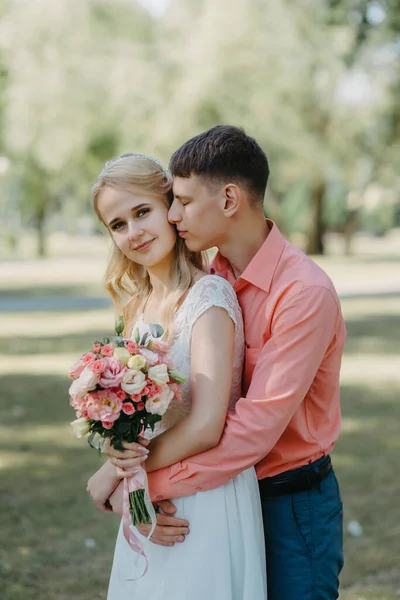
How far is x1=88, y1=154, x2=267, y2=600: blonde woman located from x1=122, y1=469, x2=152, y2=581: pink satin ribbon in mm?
66

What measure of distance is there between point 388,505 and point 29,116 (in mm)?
23128

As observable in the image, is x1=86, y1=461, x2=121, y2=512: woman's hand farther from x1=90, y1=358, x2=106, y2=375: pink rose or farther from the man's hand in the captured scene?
x1=90, y1=358, x2=106, y2=375: pink rose

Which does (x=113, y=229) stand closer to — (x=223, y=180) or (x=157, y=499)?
(x=223, y=180)

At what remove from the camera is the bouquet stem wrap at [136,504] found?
2.53 m

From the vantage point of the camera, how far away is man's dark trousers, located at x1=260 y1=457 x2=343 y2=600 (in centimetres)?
270

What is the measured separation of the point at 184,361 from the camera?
2.65m

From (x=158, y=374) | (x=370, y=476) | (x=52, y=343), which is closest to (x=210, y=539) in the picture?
(x=158, y=374)

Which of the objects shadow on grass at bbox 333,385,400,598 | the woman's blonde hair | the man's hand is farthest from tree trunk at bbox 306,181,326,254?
the man's hand

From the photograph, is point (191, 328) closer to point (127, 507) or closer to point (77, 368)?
point (77, 368)

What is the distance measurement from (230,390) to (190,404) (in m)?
0.16

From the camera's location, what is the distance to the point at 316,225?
38469mm

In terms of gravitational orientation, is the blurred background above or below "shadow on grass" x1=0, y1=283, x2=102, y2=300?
above

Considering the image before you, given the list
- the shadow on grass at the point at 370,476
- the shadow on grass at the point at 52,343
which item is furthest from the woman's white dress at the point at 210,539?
the shadow on grass at the point at 52,343

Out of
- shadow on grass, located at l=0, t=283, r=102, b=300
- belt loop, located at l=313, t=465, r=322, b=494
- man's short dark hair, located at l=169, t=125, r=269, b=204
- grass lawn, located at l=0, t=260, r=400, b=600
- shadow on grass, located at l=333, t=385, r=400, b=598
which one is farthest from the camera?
shadow on grass, located at l=0, t=283, r=102, b=300
